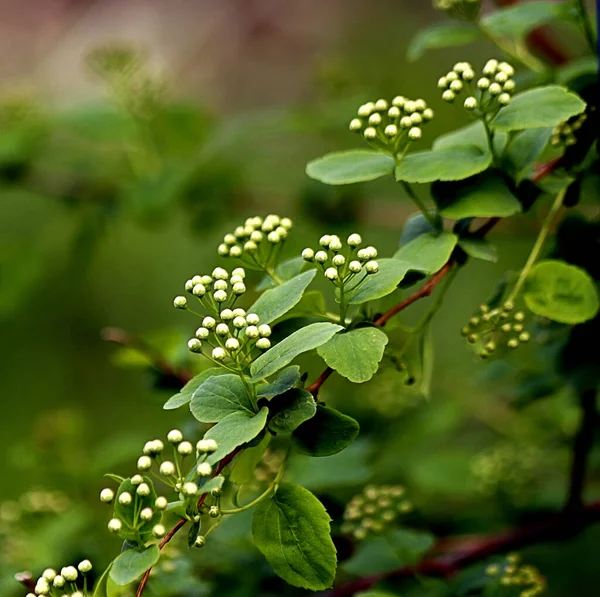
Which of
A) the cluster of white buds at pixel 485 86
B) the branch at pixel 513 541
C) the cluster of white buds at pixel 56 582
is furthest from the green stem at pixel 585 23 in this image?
the cluster of white buds at pixel 56 582

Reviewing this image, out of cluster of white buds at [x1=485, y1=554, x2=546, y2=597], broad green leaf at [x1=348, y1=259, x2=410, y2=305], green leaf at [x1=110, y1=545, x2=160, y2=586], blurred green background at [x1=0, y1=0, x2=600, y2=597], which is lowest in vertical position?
blurred green background at [x1=0, y1=0, x2=600, y2=597]

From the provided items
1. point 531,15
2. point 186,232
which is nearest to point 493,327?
point 531,15

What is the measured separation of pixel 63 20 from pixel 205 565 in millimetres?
2829

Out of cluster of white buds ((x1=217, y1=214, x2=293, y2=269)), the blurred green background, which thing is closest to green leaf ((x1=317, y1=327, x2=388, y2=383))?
cluster of white buds ((x1=217, y1=214, x2=293, y2=269))

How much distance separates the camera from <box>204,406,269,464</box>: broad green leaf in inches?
20.4

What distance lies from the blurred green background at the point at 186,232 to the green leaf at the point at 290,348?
0.42 meters

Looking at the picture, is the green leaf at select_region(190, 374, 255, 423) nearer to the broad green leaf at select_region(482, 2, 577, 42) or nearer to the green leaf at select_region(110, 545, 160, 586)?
the green leaf at select_region(110, 545, 160, 586)

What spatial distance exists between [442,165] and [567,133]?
0.48 feet

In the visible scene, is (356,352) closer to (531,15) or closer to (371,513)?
(371,513)

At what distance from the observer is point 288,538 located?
56 centimetres

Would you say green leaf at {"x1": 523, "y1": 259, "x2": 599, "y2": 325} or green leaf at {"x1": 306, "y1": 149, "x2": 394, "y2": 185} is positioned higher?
green leaf at {"x1": 306, "y1": 149, "x2": 394, "y2": 185}

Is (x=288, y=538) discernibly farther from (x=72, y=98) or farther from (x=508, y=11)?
(x=72, y=98)

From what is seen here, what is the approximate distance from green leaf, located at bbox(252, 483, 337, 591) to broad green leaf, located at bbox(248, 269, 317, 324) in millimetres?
116

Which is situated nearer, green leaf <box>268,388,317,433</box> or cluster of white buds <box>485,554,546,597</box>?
green leaf <box>268,388,317,433</box>
